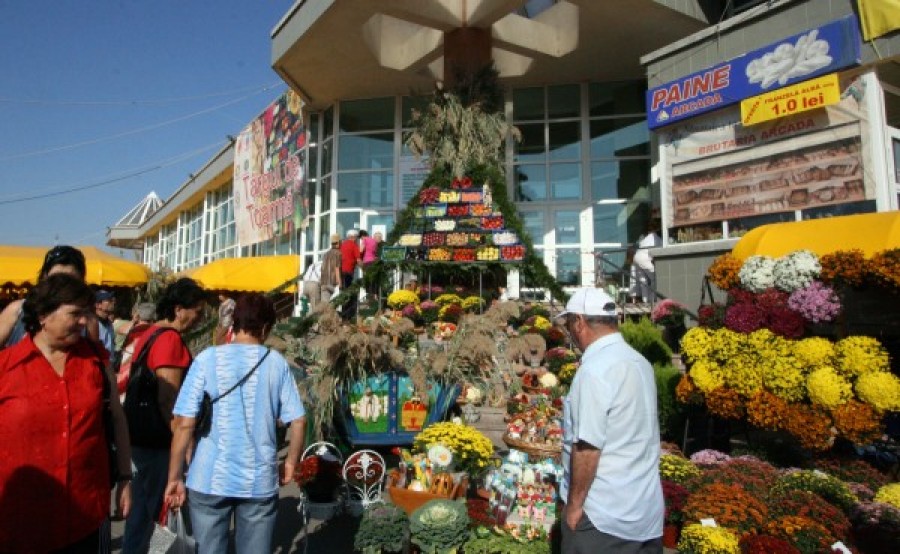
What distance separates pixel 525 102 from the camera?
55.2 ft

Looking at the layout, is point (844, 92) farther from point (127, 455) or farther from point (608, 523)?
point (127, 455)

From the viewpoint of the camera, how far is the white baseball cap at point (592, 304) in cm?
259

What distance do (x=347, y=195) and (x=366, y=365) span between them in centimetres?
1368

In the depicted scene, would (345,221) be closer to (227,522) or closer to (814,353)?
(814,353)

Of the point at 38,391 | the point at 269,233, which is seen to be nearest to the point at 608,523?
the point at 38,391

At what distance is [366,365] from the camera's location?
4.91 m

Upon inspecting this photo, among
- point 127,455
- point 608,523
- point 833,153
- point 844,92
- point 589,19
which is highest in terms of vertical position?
point 589,19

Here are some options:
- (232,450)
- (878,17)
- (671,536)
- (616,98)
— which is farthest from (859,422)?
(616,98)

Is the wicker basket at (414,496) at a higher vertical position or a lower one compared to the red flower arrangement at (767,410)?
lower

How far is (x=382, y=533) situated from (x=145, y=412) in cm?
167

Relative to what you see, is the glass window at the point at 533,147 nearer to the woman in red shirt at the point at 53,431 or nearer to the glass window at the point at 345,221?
the glass window at the point at 345,221

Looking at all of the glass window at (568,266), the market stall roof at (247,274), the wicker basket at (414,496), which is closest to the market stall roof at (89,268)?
the market stall roof at (247,274)

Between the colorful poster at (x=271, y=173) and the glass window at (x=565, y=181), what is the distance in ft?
27.6

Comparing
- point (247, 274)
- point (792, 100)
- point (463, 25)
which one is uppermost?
point (463, 25)
